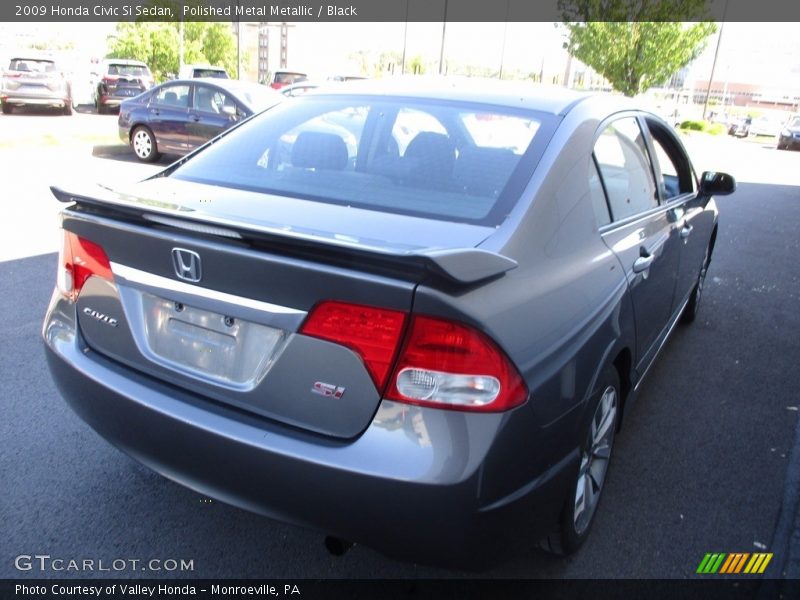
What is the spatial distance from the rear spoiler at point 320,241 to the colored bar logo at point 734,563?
5.14ft

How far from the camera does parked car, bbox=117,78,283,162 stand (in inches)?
472

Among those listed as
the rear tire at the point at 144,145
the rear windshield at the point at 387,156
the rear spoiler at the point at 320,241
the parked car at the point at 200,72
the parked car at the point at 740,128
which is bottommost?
the parked car at the point at 740,128

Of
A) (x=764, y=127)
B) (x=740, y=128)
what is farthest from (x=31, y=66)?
(x=764, y=127)

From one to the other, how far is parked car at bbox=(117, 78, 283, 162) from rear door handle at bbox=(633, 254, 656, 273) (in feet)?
31.5

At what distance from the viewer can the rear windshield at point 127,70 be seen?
24.2m

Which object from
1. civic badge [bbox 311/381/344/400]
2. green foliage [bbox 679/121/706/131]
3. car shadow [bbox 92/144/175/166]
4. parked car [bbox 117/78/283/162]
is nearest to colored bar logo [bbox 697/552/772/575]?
civic badge [bbox 311/381/344/400]

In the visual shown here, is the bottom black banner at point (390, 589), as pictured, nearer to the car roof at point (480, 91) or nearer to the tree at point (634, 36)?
the car roof at point (480, 91)

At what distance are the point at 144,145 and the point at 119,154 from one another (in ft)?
3.40

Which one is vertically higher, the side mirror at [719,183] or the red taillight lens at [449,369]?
the side mirror at [719,183]

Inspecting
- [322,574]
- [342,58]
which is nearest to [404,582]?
[322,574]

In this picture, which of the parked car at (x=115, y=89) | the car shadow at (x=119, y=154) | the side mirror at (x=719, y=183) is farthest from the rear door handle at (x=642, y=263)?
the parked car at (x=115, y=89)

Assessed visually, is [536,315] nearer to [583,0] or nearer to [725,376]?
[725,376]

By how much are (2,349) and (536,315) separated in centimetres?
345

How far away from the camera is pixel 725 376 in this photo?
4.55 m
